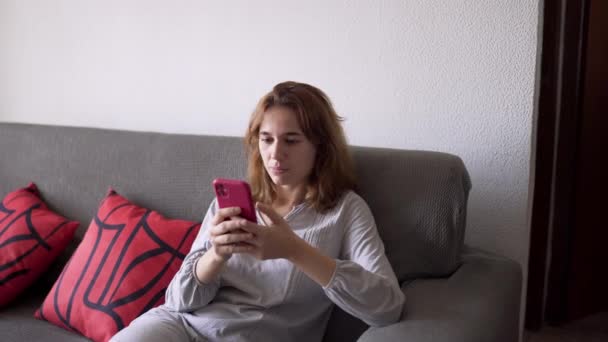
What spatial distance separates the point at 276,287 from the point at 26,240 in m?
0.87

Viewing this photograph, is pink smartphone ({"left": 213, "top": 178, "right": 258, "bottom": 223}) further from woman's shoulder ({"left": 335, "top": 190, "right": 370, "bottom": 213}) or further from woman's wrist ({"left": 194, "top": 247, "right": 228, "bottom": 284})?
woman's shoulder ({"left": 335, "top": 190, "right": 370, "bottom": 213})

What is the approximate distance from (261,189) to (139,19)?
100 cm

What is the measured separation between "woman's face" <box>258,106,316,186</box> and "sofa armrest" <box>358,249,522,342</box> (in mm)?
377

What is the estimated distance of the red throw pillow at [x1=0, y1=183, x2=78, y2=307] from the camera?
1845 millimetres

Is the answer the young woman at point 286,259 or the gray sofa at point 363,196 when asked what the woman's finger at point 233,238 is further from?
the gray sofa at point 363,196

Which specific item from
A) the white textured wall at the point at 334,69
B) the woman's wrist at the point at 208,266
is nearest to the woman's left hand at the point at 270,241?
the woman's wrist at the point at 208,266

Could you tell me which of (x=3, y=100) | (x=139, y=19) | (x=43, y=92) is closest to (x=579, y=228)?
(x=139, y=19)

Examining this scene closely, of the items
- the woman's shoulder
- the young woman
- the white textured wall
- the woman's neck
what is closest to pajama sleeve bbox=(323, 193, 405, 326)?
the young woman

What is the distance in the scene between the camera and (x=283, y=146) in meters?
1.46

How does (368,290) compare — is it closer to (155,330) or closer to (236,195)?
(236,195)

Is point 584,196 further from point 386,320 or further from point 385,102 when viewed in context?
point 386,320

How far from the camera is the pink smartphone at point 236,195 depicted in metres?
1.26

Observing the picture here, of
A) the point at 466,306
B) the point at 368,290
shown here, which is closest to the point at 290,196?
the point at 368,290

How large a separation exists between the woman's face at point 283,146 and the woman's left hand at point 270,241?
0.17m
